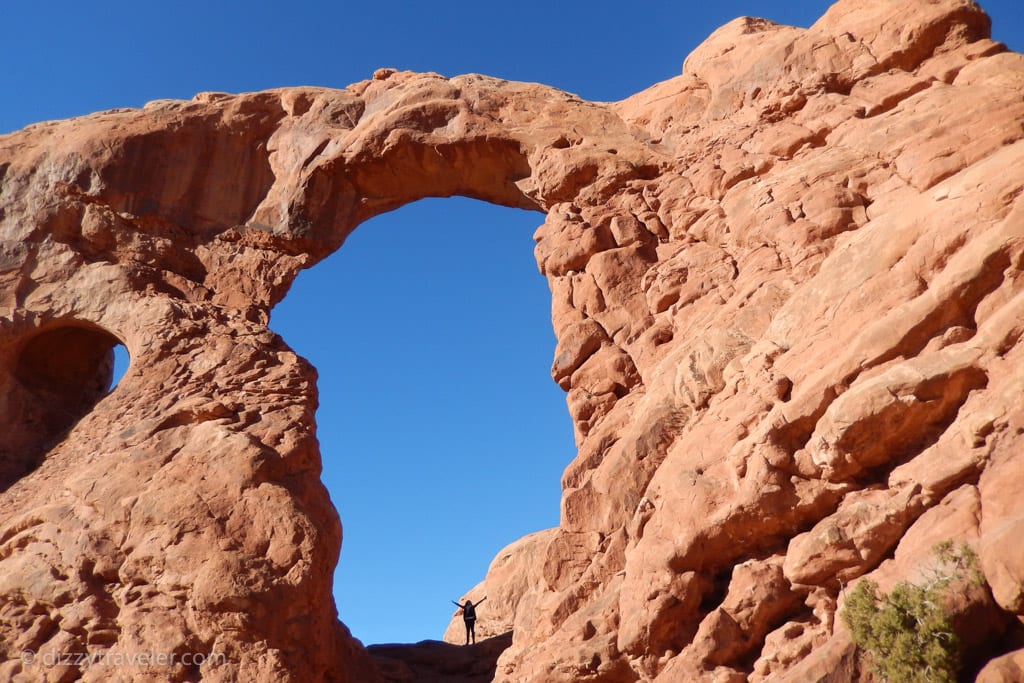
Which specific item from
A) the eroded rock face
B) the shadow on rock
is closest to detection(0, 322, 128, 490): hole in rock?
the eroded rock face

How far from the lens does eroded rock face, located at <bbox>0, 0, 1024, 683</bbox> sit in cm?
1242

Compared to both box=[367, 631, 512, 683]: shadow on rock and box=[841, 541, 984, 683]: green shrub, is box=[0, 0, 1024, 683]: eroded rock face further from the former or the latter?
box=[367, 631, 512, 683]: shadow on rock

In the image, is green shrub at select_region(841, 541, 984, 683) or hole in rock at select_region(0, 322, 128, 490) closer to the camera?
green shrub at select_region(841, 541, 984, 683)

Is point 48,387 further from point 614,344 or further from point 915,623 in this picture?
point 915,623

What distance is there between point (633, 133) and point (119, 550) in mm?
13254

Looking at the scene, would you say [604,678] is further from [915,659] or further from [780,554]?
[915,659]

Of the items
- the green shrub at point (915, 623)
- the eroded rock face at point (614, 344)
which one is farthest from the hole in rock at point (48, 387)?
the green shrub at point (915, 623)

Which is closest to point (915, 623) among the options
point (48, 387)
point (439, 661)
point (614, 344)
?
point (614, 344)

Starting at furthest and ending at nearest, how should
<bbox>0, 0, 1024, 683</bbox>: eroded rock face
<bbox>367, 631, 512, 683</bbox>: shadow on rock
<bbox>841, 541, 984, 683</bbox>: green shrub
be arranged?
<bbox>367, 631, 512, 683</bbox>: shadow on rock < <bbox>0, 0, 1024, 683</bbox>: eroded rock face < <bbox>841, 541, 984, 683</bbox>: green shrub

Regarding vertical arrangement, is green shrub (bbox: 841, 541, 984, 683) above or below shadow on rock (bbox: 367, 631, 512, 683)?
below

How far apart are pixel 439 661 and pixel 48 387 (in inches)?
412

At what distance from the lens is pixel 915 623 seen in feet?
34.3

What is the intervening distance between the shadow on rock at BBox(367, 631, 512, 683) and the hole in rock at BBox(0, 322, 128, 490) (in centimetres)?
818

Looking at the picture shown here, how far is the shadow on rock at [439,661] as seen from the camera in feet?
66.2
